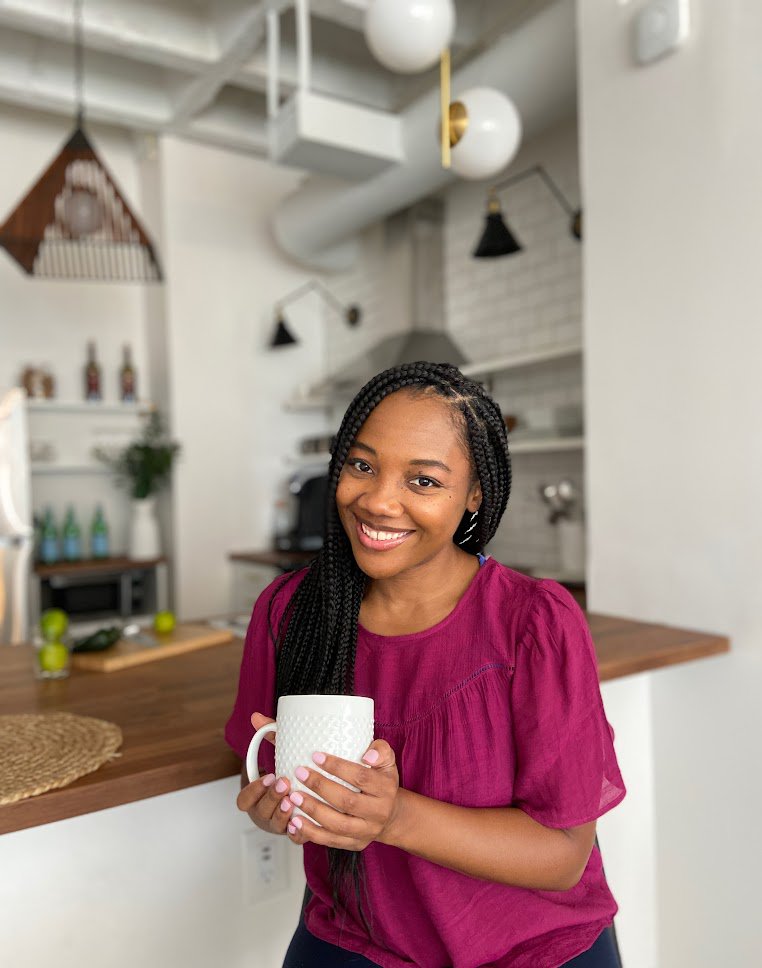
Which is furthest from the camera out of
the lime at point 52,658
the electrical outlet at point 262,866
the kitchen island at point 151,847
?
the lime at point 52,658

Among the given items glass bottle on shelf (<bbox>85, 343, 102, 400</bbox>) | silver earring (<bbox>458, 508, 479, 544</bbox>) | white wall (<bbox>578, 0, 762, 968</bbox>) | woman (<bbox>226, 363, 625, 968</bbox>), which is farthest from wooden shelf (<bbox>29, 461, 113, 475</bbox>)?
silver earring (<bbox>458, 508, 479, 544</bbox>)

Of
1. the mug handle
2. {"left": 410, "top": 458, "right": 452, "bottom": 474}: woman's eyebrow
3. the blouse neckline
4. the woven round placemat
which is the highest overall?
{"left": 410, "top": 458, "right": 452, "bottom": 474}: woman's eyebrow

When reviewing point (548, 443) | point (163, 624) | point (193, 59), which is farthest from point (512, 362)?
point (193, 59)

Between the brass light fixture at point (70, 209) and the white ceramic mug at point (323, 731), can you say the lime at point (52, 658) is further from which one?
the brass light fixture at point (70, 209)

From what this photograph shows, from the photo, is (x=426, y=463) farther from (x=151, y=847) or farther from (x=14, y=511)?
(x=14, y=511)

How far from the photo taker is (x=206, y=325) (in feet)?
14.8

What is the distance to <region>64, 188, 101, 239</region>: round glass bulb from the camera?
2484mm

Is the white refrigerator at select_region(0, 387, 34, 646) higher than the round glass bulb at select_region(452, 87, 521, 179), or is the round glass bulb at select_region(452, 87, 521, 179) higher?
the round glass bulb at select_region(452, 87, 521, 179)

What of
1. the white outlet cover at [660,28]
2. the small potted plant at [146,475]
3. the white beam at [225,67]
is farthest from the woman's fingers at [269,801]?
the small potted plant at [146,475]

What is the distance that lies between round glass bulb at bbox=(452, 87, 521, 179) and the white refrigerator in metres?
2.59

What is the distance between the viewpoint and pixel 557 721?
2.94ft

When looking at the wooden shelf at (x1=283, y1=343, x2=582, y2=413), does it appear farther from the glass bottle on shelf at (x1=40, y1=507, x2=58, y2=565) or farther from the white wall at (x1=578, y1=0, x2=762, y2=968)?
the glass bottle on shelf at (x1=40, y1=507, x2=58, y2=565)

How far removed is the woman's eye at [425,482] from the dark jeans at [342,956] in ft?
2.01

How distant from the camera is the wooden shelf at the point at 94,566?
3959mm
